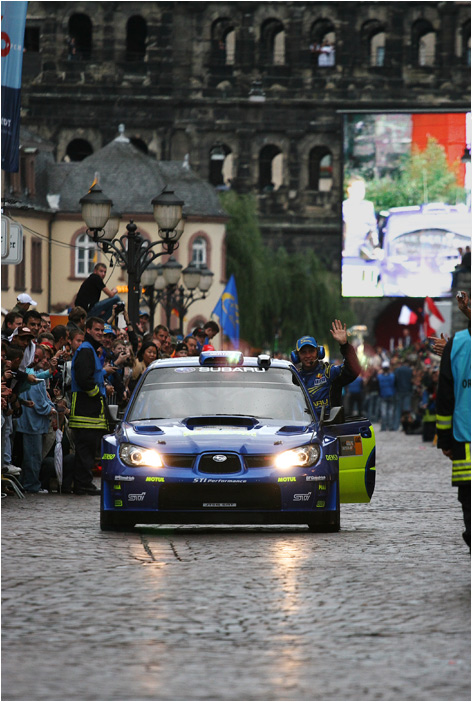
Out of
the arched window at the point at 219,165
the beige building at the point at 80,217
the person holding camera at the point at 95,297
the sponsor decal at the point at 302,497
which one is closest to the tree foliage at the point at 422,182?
the beige building at the point at 80,217

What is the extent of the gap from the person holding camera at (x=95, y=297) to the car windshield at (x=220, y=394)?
8759mm

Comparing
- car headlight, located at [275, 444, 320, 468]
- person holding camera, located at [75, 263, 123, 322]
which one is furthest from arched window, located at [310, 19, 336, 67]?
car headlight, located at [275, 444, 320, 468]

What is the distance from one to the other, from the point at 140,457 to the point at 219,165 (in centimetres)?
7284

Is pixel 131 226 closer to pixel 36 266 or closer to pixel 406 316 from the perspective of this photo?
pixel 36 266

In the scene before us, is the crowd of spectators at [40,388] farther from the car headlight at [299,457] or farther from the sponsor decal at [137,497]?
the car headlight at [299,457]

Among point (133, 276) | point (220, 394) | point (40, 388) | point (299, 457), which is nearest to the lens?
point (299, 457)

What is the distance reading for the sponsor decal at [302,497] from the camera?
1280cm

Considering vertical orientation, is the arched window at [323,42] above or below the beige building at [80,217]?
above

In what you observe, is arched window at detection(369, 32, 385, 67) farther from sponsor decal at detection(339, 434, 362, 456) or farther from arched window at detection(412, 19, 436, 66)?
sponsor decal at detection(339, 434, 362, 456)

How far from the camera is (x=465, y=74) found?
82.6 meters

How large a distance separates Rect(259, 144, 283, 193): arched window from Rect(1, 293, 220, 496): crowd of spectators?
64.3m

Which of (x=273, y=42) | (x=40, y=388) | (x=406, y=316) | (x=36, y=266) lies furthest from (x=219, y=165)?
(x=40, y=388)

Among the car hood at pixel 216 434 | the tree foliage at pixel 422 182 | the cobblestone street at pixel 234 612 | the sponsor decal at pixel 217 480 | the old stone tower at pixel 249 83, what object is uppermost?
the old stone tower at pixel 249 83

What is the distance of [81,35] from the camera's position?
8531 cm
